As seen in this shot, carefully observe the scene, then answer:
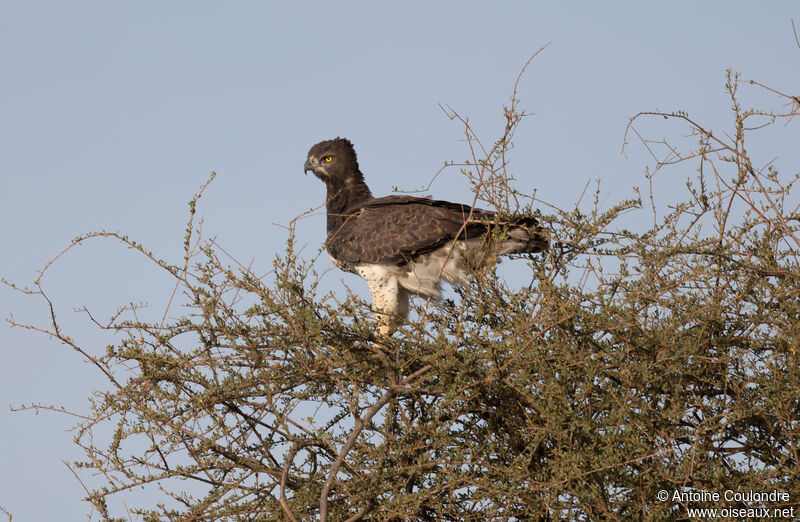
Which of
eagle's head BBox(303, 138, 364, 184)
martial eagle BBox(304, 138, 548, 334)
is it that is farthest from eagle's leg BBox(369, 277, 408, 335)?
eagle's head BBox(303, 138, 364, 184)

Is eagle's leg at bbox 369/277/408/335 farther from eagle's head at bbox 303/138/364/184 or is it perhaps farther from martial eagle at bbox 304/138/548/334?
eagle's head at bbox 303/138/364/184

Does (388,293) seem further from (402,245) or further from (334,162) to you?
(334,162)

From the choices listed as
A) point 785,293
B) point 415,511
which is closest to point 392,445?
point 415,511

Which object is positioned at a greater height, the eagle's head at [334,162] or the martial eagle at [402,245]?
the eagle's head at [334,162]

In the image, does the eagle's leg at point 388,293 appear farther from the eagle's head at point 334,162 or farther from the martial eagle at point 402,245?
the eagle's head at point 334,162

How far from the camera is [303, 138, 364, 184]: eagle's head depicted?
28.5 ft

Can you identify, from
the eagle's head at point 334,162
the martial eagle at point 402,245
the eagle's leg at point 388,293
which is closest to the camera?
the martial eagle at point 402,245

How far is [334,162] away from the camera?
8695 mm

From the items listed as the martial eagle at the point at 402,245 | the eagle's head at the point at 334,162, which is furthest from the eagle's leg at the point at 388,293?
the eagle's head at the point at 334,162

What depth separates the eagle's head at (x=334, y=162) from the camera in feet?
28.5

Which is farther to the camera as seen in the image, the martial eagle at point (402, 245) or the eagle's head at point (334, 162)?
the eagle's head at point (334, 162)

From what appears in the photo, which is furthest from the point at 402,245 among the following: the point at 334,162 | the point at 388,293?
the point at 334,162

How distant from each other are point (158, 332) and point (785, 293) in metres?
2.96

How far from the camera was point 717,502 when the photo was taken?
405 centimetres
